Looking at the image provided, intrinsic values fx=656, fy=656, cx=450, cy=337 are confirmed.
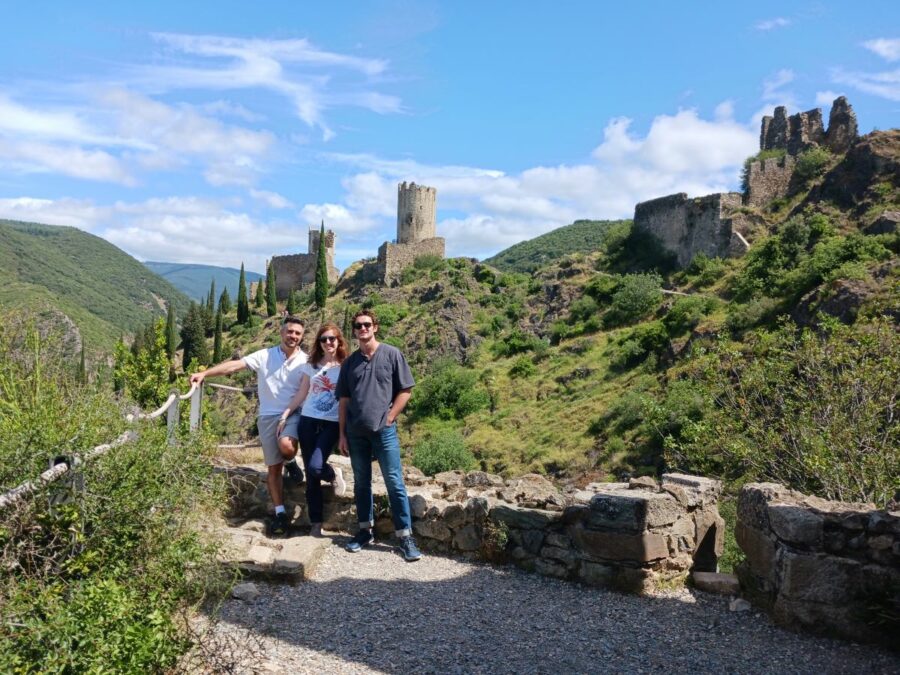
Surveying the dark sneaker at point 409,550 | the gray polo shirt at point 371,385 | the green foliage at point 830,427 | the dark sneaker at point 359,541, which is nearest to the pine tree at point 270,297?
the green foliage at point 830,427

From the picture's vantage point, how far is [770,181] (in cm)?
3797

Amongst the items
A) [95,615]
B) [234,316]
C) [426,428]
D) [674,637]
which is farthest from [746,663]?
[234,316]

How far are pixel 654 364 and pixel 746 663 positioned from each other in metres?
25.1

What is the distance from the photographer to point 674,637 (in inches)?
191

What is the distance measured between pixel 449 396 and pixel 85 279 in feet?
332

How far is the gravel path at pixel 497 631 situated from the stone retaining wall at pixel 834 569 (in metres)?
0.15

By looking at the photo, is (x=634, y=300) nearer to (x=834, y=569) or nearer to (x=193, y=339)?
(x=834, y=569)

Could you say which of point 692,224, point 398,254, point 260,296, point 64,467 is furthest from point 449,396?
point 260,296

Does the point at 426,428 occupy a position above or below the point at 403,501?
below

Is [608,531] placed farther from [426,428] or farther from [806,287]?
[426,428]

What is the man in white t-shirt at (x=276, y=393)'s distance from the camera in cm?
648

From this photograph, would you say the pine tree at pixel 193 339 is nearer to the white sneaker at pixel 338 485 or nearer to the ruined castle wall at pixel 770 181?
the ruined castle wall at pixel 770 181

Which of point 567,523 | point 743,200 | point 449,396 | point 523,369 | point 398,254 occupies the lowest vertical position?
point 449,396

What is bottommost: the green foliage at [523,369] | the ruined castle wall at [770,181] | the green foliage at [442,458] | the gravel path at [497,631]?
the green foliage at [442,458]
